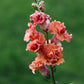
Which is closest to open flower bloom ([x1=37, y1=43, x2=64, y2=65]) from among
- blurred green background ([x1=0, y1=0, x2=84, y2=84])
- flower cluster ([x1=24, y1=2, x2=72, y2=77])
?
flower cluster ([x1=24, y1=2, x2=72, y2=77])

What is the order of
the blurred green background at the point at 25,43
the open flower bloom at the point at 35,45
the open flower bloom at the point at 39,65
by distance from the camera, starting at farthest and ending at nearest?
1. the blurred green background at the point at 25,43
2. the open flower bloom at the point at 39,65
3. the open flower bloom at the point at 35,45

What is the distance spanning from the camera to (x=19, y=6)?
6391 mm

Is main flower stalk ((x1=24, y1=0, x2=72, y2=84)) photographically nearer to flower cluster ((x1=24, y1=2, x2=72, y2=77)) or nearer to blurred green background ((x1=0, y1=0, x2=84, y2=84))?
flower cluster ((x1=24, y1=2, x2=72, y2=77))

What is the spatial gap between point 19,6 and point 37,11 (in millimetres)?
4150

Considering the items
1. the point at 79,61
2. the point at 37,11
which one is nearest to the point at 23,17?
the point at 79,61

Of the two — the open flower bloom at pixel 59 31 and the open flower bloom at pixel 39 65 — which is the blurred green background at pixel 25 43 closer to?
the open flower bloom at pixel 39 65

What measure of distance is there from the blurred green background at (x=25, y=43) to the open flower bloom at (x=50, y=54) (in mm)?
2373

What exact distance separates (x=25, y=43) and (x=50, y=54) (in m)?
3.07

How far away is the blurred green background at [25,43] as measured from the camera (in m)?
4.76

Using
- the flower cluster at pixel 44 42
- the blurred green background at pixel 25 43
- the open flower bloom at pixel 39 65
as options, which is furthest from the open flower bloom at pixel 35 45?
the blurred green background at pixel 25 43

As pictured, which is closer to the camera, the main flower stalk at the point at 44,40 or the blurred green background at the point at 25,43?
the main flower stalk at the point at 44,40

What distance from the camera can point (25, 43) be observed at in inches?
210

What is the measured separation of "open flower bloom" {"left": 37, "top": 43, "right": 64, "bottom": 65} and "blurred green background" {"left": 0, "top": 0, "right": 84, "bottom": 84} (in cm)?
237

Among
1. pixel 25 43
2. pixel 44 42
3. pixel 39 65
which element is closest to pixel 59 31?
pixel 44 42
